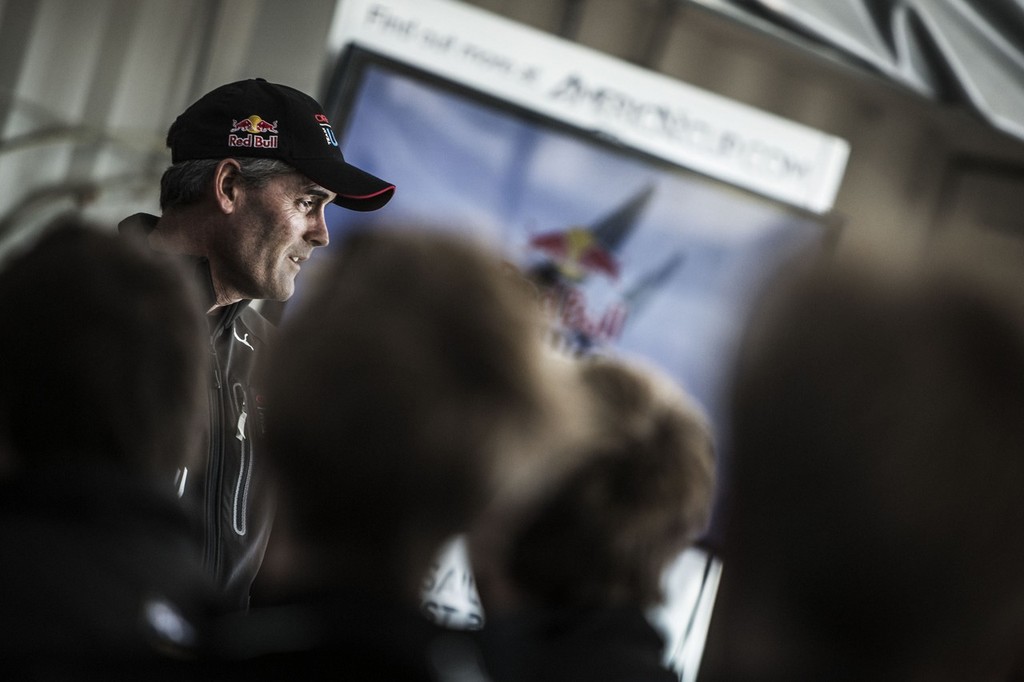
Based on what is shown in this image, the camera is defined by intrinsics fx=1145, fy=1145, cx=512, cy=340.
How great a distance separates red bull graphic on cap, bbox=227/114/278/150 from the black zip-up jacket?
0.59 ft

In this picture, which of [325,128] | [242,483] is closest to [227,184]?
[325,128]

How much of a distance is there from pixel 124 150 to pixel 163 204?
1585 millimetres

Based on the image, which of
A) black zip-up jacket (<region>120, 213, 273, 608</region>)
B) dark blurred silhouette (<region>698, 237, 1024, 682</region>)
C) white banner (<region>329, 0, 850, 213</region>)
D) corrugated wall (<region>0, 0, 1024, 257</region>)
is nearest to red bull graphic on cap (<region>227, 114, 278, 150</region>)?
black zip-up jacket (<region>120, 213, 273, 608</region>)

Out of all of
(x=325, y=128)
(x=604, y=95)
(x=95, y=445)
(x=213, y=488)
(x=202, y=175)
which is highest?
(x=604, y=95)

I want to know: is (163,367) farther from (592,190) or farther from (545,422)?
(592,190)

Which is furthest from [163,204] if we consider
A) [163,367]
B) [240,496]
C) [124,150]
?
[124,150]

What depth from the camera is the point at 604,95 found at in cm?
317

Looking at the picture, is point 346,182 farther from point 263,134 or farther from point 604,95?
point 604,95

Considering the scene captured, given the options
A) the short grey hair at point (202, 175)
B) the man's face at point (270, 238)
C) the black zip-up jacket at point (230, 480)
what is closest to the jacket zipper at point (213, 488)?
the black zip-up jacket at point (230, 480)

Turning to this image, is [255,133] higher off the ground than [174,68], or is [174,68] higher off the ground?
[174,68]

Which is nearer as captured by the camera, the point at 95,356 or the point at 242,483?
the point at 95,356

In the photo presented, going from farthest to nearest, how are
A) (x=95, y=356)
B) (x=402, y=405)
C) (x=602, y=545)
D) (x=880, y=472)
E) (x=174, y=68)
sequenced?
(x=174, y=68) < (x=602, y=545) < (x=95, y=356) < (x=402, y=405) < (x=880, y=472)

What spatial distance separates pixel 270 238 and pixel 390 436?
90cm

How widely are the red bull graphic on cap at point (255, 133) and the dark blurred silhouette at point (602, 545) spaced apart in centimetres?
67
